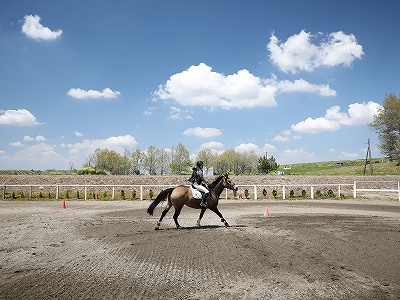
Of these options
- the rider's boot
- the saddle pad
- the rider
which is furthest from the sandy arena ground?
the saddle pad

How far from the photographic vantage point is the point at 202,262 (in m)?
6.80

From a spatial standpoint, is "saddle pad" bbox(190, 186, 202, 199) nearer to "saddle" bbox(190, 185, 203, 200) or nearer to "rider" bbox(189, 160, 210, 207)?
"saddle" bbox(190, 185, 203, 200)

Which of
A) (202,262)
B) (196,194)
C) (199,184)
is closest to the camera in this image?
(202,262)

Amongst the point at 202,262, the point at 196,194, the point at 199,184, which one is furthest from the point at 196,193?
the point at 202,262

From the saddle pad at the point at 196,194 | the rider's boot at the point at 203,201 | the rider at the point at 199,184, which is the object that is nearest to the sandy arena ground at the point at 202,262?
the rider's boot at the point at 203,201


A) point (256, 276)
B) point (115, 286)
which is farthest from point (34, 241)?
point (256, 276)

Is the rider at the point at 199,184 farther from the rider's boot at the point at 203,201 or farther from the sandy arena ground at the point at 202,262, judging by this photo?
the sandy arena ground at the point at 202,262

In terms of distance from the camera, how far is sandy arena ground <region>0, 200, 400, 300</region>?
509cm

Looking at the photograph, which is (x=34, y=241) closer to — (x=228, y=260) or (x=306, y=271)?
(x=228, y=260)

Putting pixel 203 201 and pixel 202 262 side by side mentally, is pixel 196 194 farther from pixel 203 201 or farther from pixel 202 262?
pixel 202 262

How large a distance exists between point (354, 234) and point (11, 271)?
9.91 meters

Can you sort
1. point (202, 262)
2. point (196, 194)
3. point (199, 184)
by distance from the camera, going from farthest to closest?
point (199, 184) < point (196, 194) < point (202, 262)

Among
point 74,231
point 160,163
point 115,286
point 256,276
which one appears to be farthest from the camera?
point 160,163

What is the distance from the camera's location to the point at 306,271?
6.16 m
